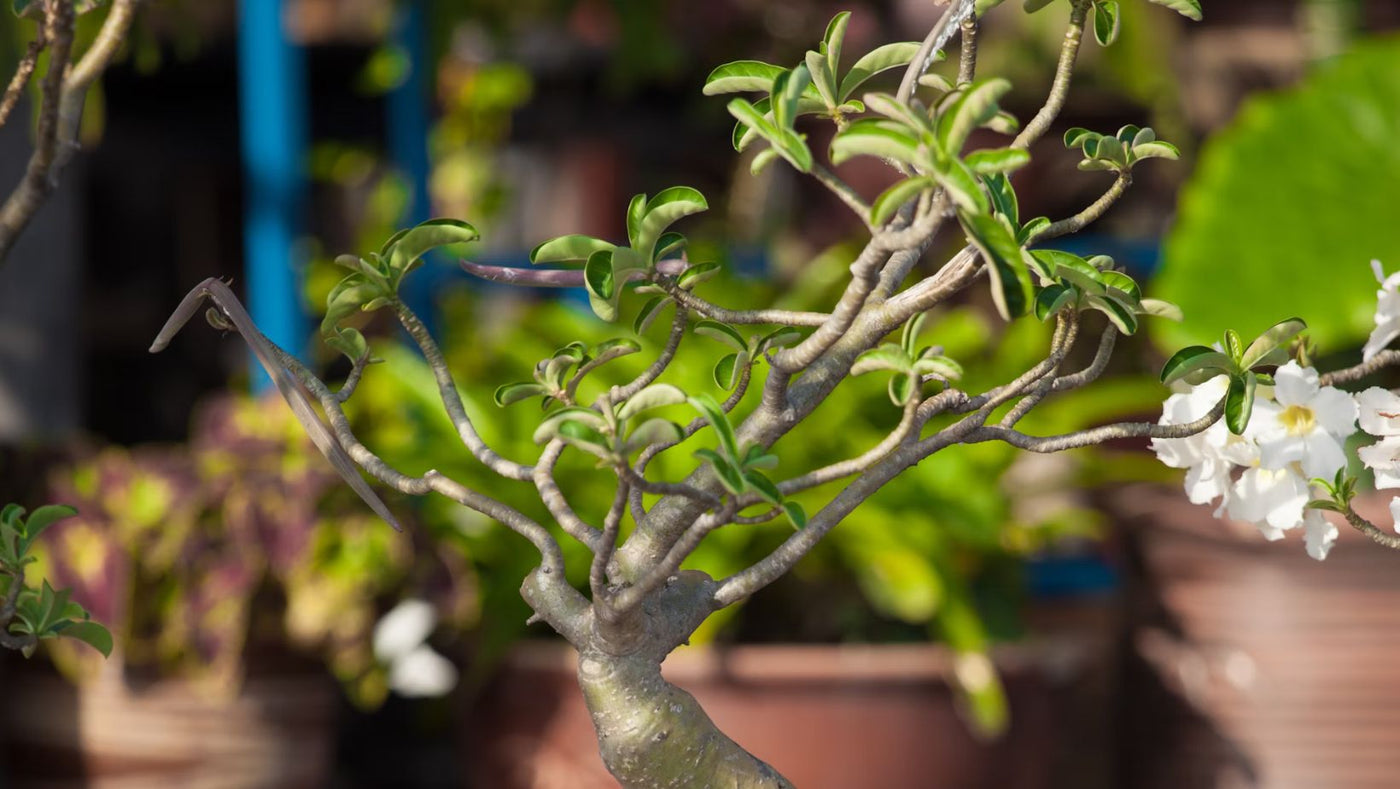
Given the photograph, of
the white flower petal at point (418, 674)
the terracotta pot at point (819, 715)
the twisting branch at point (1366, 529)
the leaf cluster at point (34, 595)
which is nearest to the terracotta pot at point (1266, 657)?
the terracotta pot at point (819, 715)

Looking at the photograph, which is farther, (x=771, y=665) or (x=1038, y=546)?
(x=1038, y=546)

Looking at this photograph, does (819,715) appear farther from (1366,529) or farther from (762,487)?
(762,487)

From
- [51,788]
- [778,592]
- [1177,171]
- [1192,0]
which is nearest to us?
[1192,0]

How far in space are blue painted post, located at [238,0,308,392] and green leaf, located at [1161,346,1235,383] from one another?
1697mm

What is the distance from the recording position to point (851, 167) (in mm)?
2363

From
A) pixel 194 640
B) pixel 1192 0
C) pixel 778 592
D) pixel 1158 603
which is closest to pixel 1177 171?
pixel 1158 603

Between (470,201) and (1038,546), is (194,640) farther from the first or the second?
(470,201)

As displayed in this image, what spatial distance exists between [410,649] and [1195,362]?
128 cm

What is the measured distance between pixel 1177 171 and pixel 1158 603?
173cm

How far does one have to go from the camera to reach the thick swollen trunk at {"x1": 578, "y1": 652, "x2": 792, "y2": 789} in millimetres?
574

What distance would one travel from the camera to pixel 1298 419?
59 cm

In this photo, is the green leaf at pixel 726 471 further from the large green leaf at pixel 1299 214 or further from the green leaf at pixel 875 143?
the large green leaf at pixel 1299 214

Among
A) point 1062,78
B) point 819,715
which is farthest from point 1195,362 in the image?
point 819,715

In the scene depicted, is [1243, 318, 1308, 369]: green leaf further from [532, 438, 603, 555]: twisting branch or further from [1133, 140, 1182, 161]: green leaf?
[532, 438, 603, 555]: twisting branch
